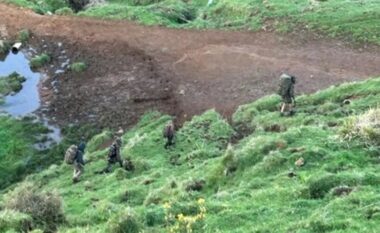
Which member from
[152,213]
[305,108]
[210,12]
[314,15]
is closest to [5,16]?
[210,12]

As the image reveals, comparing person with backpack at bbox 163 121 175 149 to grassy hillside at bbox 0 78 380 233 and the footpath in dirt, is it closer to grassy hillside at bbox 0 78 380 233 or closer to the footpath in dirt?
grassy hillside at bbox 0 78 380 233

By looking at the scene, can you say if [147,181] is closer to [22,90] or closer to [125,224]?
[125,224]

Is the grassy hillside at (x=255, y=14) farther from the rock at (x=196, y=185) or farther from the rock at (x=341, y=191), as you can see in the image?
the rock at (x=341, y=191)

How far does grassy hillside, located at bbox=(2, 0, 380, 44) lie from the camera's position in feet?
123

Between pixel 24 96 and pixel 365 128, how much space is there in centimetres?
1927

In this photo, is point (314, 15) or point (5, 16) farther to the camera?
point (5, 16)

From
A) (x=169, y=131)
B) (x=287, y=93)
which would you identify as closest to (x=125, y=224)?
(x=169, y=131)

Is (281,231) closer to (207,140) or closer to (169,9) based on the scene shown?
(207,140)

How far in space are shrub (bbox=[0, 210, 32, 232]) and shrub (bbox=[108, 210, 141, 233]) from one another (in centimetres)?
306

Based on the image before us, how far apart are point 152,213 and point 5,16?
2855 cm

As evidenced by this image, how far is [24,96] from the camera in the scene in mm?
35062

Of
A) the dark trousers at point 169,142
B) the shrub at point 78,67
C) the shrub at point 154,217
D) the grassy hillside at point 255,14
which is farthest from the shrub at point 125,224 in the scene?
the grassy hillside at point 255,14

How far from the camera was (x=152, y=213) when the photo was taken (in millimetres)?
18047

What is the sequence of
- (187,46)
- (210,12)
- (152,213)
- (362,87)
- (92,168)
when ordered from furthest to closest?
(210,12)
(187,46)
(362,87)
(92,168)
(152,213)
